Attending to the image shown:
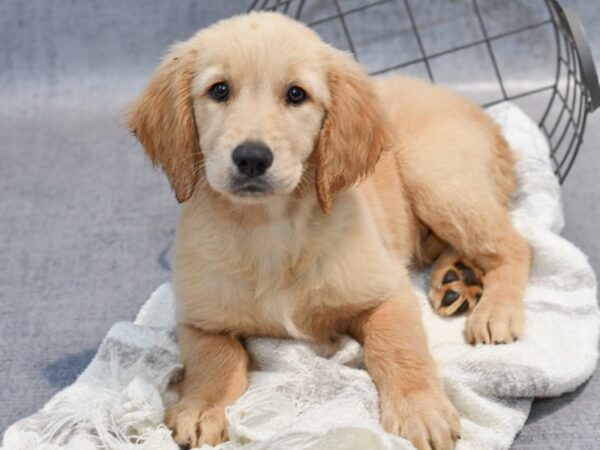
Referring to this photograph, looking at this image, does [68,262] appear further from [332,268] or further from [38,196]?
[332,268]

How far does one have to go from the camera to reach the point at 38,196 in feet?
11.4

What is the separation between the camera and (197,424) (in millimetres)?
1968

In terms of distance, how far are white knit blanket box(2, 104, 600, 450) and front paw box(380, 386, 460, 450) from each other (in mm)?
44

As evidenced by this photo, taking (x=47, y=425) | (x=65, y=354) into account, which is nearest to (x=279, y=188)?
(x=47, y=425)

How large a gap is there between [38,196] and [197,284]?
60.2 inches

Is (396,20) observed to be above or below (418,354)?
above

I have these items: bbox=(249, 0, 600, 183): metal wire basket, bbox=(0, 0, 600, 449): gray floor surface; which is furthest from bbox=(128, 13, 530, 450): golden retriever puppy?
bbox=(249, 0, 600, 183): metal wire basket

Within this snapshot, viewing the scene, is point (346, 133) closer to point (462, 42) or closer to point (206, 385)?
point (206, 385)

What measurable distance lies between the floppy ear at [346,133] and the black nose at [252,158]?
23cm

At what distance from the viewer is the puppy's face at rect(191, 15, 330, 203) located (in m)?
1.87

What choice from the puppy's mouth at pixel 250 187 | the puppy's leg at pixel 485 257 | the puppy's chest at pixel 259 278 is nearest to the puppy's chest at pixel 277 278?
the puppy's chest at pixel 259 278

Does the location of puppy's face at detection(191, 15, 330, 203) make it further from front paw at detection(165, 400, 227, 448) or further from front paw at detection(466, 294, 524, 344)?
front paw at detection(466, 294, 524, 344)

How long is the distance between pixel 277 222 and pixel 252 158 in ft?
1.04

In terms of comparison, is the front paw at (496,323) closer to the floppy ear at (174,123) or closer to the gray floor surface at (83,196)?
Answer: the gray floor surface at (83,196)
